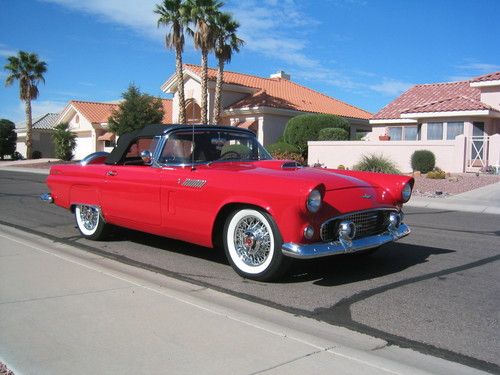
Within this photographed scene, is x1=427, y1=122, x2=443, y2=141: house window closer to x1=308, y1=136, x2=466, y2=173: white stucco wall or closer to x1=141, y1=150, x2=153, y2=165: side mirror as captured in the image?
x1=308, y1=136, x2=466, y2=173: white stucco wall

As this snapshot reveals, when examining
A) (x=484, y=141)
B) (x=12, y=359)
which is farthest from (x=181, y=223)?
(x=484, y=141)

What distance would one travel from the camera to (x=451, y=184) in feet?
59.9

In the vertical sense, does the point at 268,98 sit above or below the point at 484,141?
above

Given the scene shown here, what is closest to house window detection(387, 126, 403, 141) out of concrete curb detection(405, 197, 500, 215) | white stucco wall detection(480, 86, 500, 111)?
white stucco wall detection(480, 86, 500, 111)

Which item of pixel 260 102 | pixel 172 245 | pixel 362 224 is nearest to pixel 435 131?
pixel 260 102

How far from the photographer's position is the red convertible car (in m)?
Result: 4.96

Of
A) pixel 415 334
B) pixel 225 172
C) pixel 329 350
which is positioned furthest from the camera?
pixel 225 172

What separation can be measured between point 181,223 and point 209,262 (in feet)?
2.32

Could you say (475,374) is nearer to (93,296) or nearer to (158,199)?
(93,296)

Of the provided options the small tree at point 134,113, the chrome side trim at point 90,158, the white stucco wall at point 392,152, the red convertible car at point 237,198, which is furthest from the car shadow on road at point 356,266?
the small tree at point 134,113

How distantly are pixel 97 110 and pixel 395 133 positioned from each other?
89.1 feet

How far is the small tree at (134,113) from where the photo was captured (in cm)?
3300

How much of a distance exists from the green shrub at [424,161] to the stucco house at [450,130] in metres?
0.53

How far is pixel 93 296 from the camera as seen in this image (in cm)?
476
